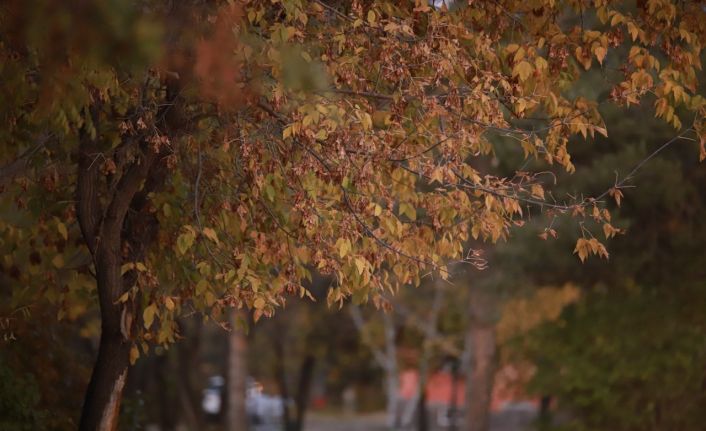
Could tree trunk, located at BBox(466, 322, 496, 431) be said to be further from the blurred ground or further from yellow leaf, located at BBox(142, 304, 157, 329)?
the blurred ground

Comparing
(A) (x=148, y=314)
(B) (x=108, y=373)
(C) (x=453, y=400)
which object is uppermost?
(C) (x=453, y=400)

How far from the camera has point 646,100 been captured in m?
18.8

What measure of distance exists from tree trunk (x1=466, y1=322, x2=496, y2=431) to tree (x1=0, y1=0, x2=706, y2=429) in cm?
1511

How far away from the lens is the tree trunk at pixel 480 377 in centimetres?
2498

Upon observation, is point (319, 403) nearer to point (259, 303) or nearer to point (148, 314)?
point (148, 314)

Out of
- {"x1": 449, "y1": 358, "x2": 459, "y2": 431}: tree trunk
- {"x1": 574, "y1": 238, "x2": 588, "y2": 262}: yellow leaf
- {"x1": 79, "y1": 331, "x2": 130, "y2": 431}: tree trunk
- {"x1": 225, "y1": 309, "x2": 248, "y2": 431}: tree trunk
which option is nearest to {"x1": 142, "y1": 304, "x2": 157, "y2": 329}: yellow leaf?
{"x1": 79, "y1": 331, "x2": 130, "y2": 431}: tree trunk

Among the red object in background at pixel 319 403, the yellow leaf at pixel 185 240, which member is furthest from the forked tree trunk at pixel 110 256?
the red object in background at pixel 319 403

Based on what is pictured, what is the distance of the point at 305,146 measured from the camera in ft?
30.6

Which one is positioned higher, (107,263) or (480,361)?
(480,361)

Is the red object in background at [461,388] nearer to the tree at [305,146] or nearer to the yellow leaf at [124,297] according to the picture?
the tree at [305,146]

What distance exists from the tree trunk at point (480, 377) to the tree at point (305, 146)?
15110mm

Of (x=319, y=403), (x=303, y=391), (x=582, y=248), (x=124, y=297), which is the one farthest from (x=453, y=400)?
(x=124, y=297)

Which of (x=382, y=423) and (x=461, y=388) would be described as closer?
(x=382, y=423)

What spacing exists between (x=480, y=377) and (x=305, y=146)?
16.8m
